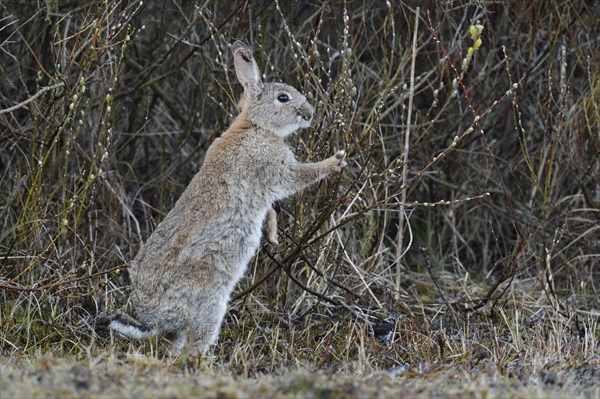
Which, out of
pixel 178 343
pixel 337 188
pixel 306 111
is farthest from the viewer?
pixel 337 188

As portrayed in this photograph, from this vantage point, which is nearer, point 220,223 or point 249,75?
point 220,223

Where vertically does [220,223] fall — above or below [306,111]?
below

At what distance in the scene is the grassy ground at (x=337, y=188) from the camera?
5.83 metres

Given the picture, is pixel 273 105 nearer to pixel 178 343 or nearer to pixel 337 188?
pixel 337 188

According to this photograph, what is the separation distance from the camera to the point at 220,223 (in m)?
5.74

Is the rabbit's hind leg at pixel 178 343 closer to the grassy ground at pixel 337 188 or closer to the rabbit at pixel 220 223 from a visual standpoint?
the rabbit at pixel 220 223

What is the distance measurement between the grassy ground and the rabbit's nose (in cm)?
19

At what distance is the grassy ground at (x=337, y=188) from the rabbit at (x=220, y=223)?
8.5 inches

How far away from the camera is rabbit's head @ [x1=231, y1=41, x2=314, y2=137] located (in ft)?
19.8

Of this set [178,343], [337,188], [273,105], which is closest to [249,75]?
[273,105]

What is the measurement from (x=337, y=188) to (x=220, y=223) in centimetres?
97

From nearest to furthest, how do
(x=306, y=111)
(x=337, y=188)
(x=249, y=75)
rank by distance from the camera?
1. (x=306, y=111)
2. (x=249, y=75)
3. (x=337, y=188)

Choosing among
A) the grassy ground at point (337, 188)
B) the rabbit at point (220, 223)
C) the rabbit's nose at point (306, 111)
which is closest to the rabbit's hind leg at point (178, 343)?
the rabbit at point (220, 223)

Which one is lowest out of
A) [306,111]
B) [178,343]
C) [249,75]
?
[178,343]
